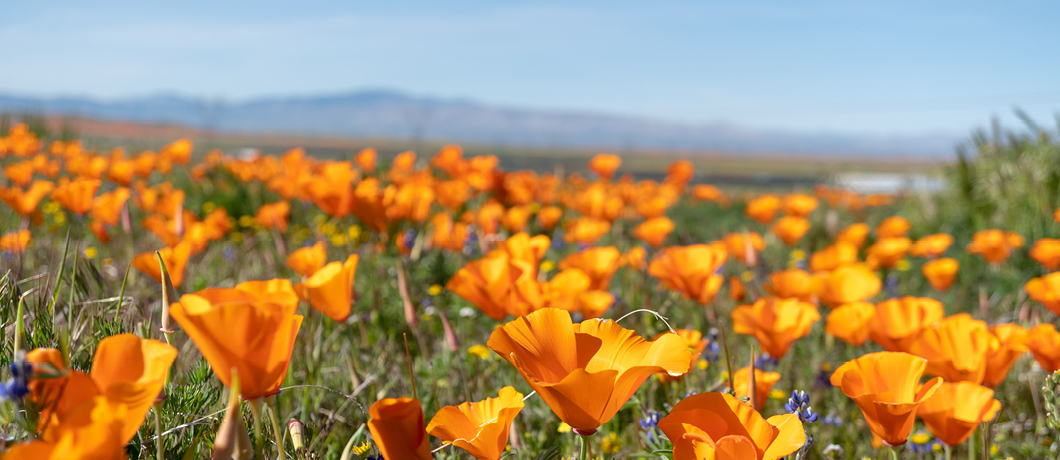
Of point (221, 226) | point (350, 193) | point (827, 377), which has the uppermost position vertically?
point (350, 193)

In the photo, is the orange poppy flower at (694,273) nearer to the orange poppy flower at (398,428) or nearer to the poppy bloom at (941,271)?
the orange poppy flower at (398,428)

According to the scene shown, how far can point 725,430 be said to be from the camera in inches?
34.5

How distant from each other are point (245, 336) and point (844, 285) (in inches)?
65.1

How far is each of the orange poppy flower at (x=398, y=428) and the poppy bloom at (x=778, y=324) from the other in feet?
2.93

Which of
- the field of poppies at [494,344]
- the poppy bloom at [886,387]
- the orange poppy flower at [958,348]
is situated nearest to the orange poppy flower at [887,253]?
the field of poppies at [494,344]

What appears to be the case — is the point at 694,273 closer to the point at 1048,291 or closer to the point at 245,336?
the point at 1048,291

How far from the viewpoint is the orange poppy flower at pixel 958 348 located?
1262mm

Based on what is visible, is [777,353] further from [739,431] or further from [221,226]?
[221,226]

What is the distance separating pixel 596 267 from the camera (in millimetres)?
1952

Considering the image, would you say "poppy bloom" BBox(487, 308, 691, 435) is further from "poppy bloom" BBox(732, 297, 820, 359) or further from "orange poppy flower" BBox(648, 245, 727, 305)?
"orange poppy flower" BBox(648, 245, 727, 305)

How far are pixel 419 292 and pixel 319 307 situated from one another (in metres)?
1.44

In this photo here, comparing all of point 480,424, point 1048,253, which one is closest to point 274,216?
point 480,424

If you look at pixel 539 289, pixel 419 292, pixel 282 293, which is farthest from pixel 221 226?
pixel 282 293

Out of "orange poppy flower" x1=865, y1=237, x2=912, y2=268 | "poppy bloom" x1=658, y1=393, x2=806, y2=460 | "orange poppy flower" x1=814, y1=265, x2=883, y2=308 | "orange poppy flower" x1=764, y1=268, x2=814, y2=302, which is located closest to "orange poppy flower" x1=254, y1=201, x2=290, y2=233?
"orange poppy flower" x1=764, y1=268, x2=814, y2=302
